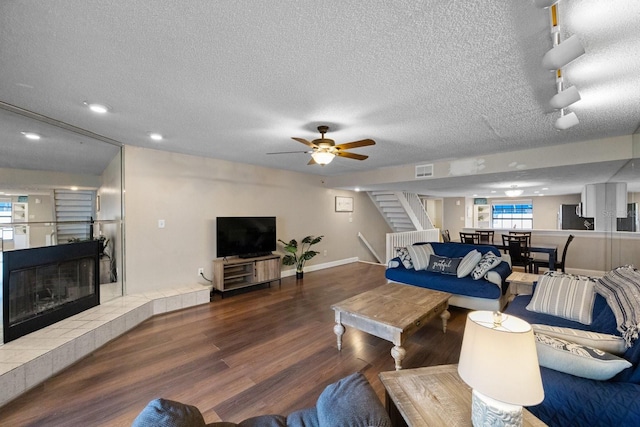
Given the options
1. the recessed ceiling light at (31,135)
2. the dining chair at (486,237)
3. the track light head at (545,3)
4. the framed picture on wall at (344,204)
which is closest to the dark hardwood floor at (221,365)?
the recessed ceiling light at (31,135)

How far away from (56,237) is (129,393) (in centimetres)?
202

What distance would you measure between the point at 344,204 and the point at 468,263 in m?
3.76

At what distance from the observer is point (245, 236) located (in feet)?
15.8

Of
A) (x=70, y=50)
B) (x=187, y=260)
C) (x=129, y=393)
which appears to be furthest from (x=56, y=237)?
(x=70, y=50)

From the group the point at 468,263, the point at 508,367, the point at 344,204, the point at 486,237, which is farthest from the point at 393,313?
the point at 486,237

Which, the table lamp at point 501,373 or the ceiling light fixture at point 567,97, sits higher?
the ceiling light fixture at point 567,97

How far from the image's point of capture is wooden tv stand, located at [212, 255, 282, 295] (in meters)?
4.38

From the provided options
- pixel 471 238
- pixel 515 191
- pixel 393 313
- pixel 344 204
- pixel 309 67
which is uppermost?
pixel 309 67

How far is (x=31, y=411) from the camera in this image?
1884mm

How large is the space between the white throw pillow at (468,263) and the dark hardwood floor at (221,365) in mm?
551

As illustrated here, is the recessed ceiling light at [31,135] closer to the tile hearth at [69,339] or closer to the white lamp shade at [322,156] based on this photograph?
the tile hearth at [69,339]

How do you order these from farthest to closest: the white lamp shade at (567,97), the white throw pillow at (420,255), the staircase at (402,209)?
the staircase at (402,209) → the white throw pillow at (420,255) → the white lamp shade at (567,97)

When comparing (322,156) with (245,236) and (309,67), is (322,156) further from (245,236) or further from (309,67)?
(245,236)

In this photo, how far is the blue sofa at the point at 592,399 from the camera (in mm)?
1198
